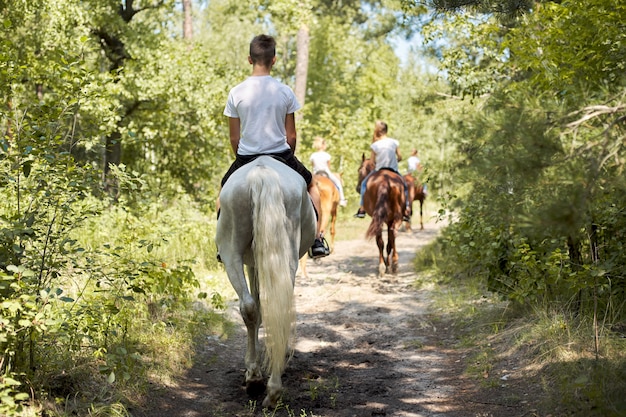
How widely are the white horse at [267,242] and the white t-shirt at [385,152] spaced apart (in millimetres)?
6382

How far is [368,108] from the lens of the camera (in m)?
31.3

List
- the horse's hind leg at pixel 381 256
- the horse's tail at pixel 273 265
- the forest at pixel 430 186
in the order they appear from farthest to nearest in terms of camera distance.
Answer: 1. the horse's hind leg at pixel 381 256
2. the horse's tail at pixel 273 265
3. the forest at pixel 430 186

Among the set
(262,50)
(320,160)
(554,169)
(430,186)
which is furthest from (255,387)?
(320,160)

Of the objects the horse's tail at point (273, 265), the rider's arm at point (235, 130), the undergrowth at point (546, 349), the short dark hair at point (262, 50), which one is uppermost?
the short dark hair at point (262, 50)

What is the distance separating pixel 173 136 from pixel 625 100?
1472 cm

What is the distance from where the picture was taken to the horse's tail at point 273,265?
485 centimetres

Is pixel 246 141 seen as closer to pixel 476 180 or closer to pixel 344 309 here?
pixel 476 180

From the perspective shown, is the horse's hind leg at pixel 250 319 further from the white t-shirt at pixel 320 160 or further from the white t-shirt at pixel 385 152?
the white t-shirt at pixel 320 160

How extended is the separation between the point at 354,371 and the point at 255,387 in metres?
1.12

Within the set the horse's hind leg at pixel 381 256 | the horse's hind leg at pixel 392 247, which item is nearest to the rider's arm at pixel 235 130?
the horse's hind leg at pixel 381 256

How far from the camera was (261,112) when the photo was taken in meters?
5.44

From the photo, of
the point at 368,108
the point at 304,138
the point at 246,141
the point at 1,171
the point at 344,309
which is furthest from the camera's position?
the point at 368,108

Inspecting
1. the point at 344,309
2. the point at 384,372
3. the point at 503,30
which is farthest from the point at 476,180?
the point at 503,30

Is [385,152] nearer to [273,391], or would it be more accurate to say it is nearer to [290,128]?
[290,128]
